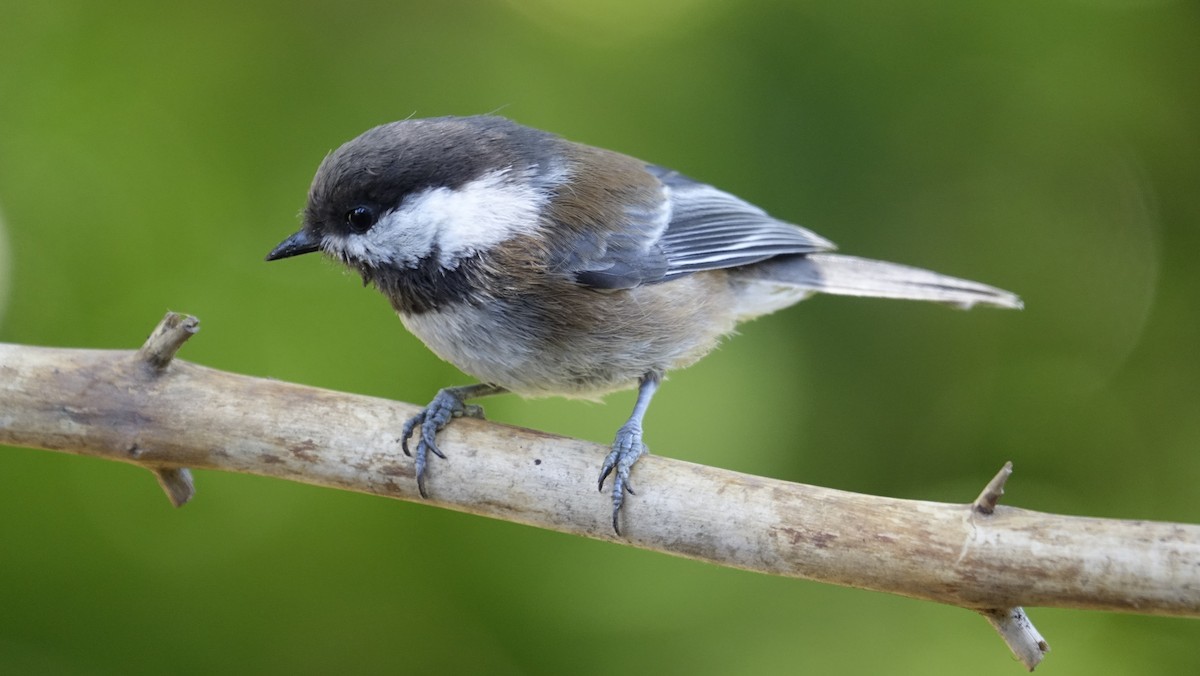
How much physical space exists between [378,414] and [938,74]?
1.88m

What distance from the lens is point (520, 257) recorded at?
1956mm

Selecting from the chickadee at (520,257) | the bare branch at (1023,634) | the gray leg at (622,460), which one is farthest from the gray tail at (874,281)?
the bare branch at (1023,634)

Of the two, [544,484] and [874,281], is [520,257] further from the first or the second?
[874,281]

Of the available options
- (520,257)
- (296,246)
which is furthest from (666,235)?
(296,246)

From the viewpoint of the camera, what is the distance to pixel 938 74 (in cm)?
274

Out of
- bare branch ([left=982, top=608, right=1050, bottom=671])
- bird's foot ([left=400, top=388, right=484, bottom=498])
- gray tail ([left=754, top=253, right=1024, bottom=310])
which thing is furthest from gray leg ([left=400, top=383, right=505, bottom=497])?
bare branch ([left=982, top=608, right=1050, bottom=671])

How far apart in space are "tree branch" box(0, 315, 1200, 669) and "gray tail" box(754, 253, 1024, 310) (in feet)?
2.76

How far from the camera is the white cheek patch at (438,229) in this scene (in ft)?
6.29

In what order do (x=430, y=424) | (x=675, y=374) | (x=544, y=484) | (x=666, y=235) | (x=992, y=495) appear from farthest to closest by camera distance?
(x=675, y=374) < (x=666, y=235) < (x=430, y=424) < (x=544, y=484) < (x=992, y=495)

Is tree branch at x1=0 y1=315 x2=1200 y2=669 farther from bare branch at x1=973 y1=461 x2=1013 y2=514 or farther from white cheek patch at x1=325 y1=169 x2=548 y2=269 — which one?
white cheek patch at x1=325 y1=169 x2=548 y2=269

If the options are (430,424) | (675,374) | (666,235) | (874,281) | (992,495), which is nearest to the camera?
(992,495)

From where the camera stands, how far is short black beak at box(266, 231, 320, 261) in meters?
1.96

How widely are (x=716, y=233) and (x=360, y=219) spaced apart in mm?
892

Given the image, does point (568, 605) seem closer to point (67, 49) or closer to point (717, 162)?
point (717, 162)
